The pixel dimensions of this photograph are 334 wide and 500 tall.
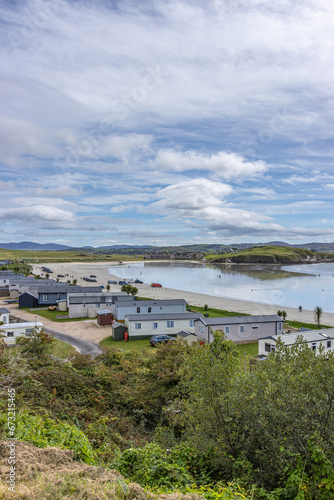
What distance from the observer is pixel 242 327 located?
36.7m

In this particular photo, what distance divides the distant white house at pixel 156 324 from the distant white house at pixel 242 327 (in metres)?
3.23

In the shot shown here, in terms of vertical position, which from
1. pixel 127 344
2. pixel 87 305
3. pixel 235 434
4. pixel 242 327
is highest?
pixel 235 434

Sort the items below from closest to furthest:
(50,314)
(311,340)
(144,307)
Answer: (311,340) → (144,307) → (50,314)

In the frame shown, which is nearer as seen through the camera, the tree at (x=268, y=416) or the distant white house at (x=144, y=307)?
the tree at (x=268, y=416)

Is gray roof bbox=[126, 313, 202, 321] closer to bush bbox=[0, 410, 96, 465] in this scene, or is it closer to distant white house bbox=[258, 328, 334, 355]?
distant white house bbox=[258, 328, 334, 355]

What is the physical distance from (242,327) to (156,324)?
1047cm

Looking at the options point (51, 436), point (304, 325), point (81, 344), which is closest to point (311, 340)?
point (304, 325)

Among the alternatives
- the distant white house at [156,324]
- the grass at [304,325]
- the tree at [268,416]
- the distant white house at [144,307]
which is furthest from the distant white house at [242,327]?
the tree at [268,416]

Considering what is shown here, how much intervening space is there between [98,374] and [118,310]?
28.5 m

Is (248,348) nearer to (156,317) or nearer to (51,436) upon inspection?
(156,317)

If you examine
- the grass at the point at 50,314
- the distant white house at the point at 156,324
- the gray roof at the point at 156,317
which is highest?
the gray roof at the point at 156,317

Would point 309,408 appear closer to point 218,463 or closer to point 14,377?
point 218,463

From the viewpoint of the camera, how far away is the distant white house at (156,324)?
38.6 meters

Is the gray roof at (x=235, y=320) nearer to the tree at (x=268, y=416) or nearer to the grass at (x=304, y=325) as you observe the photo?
the grass at (x=304, y=325)
